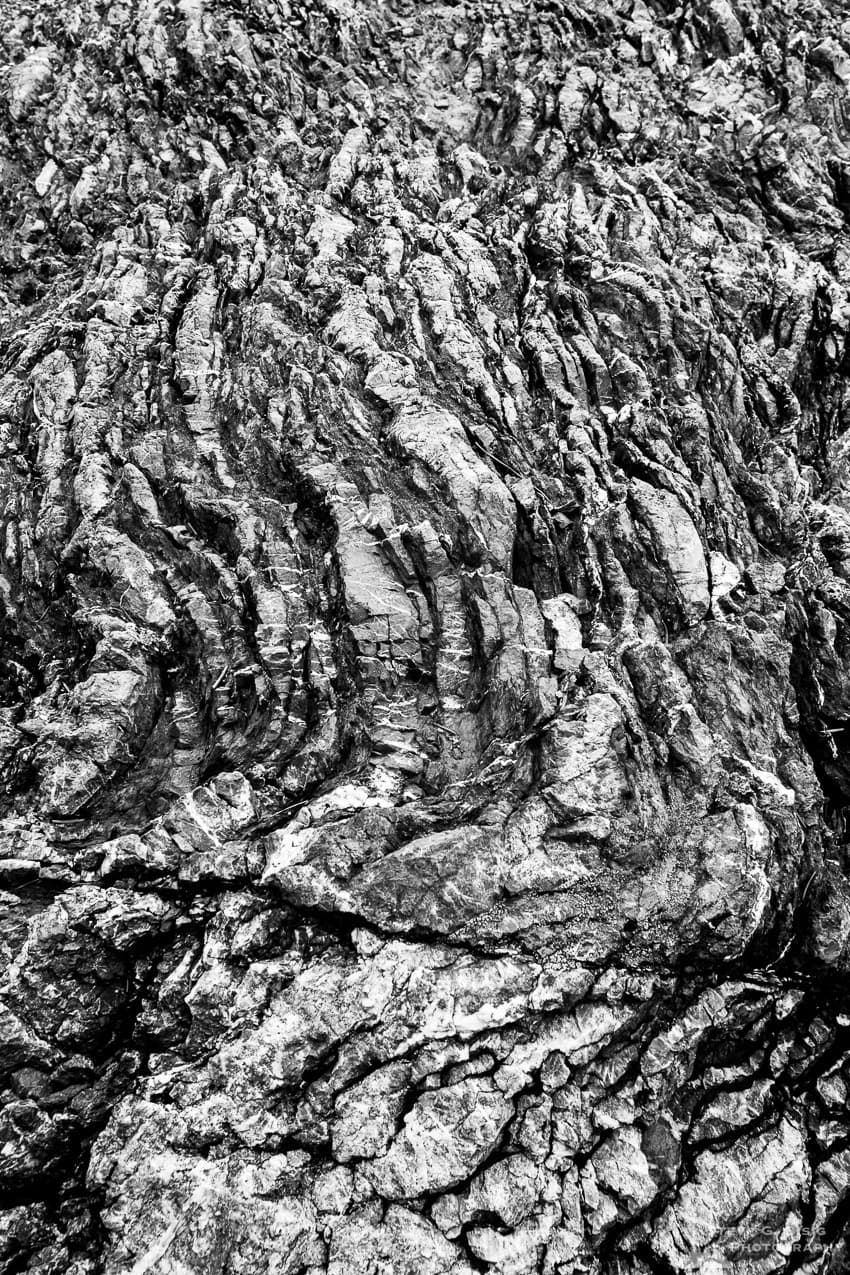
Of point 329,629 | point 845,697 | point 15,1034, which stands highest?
point 329,629

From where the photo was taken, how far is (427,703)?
15281 millimetres

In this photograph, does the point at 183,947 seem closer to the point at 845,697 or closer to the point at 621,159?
the point at 845,697

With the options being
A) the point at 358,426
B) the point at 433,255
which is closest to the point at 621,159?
the point at 433,255

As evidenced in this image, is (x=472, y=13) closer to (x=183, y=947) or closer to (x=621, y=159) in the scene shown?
(x=621, y=159)

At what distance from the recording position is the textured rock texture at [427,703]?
462 inches

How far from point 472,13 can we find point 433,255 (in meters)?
15.2

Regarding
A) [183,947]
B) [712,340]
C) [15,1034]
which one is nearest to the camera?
[15,1034]

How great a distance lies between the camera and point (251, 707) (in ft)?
50.5

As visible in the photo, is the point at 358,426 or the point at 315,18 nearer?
the point at 358,426

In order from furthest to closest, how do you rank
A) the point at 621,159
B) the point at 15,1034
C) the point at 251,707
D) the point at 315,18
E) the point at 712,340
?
the point at 315,18, the point at 621,159, the point at 712,340, the point at 251,707, the point at 15,1034

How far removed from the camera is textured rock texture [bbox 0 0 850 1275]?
11727mm

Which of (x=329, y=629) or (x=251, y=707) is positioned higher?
(x=329, y=629)

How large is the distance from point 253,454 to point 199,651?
5.45 meters

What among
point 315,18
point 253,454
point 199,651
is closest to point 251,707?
point 199,651
